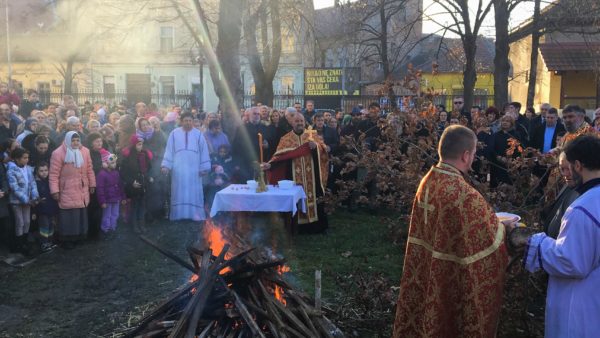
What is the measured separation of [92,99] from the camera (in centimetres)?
2859

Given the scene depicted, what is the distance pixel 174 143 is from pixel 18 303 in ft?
14.2

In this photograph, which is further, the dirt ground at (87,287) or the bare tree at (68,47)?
the bare tree at (68,47)

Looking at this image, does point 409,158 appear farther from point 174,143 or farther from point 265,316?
point 174,143

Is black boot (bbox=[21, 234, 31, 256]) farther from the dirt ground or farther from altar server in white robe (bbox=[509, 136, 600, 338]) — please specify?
altar server in white robe (bbox=[509, 136, 600, 338])

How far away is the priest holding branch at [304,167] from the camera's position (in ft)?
29.4

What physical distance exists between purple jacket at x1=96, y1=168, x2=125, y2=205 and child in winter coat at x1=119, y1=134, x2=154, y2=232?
0.15m

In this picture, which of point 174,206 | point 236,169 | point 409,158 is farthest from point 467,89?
point 409,158

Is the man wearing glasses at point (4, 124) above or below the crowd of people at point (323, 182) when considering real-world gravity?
above

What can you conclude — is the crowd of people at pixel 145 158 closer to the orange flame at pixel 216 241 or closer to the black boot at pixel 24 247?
the black boot at pixel 24 247

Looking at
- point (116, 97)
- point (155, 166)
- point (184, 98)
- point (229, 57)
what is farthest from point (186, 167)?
point (116, 97)

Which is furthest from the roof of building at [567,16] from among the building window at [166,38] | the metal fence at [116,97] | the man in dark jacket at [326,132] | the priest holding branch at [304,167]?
the building window at [166,38]

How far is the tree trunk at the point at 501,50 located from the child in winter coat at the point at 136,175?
1101cm

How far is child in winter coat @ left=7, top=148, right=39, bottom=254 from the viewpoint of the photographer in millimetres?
7359

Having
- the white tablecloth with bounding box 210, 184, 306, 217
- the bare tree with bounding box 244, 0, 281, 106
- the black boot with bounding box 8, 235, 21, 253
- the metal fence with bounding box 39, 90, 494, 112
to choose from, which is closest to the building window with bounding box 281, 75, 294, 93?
the metal fence with bounding box 39, 90, 494, 112
